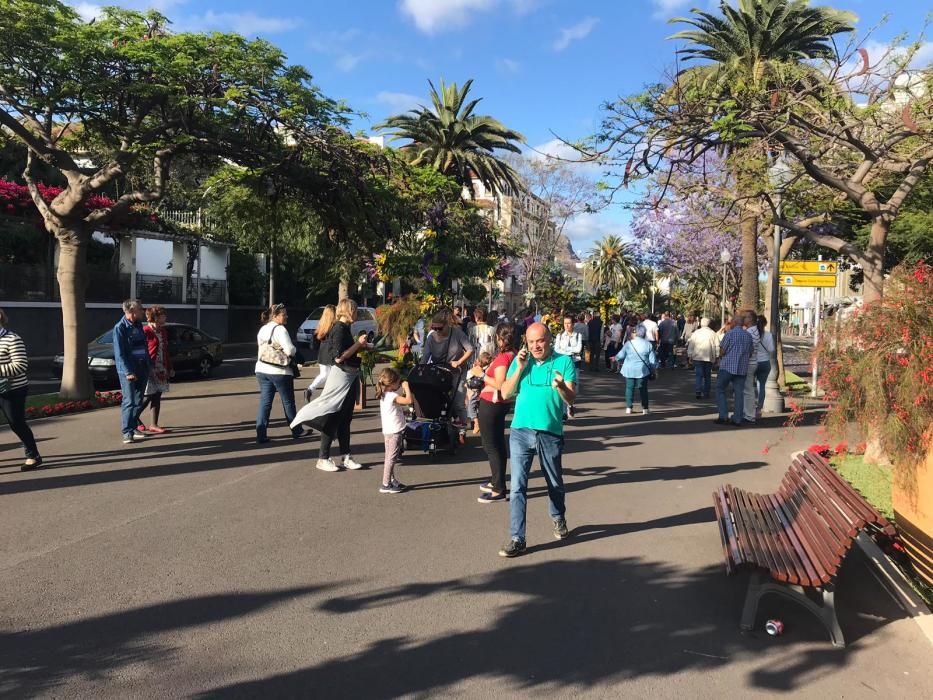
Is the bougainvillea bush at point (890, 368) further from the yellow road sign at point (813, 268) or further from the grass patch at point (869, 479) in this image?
the yellow road sign at point (813, 268)

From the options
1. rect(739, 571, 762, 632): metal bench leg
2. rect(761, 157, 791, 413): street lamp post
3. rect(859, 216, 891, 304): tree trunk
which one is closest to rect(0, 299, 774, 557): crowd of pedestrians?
rect(761, 157, 791, 413): street lamp post

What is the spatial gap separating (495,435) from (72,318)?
30.9 feet

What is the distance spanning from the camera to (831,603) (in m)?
4.04

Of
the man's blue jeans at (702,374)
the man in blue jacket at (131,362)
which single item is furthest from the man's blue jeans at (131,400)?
the man's blue jeans at (702,374)

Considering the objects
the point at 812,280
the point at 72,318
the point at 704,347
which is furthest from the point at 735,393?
the point at 72,318

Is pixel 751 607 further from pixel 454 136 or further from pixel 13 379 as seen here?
pixel 454 136

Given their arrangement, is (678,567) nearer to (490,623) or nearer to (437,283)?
(490,623)

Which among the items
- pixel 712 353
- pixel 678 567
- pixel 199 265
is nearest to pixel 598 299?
pixel 712 353

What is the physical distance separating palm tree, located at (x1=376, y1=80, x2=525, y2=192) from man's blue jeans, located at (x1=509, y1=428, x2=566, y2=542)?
26299 millimetres

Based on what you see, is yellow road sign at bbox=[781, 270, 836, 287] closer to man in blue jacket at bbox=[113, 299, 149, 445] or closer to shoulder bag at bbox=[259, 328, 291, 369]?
shoulder bag at bbox=[259, 328, 291, 369]

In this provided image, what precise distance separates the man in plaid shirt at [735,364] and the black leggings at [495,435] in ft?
19.8

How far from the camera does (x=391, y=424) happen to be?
24.3 feet

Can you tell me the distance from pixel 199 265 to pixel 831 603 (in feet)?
109

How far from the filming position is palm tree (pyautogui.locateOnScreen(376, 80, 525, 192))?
1222 inches
